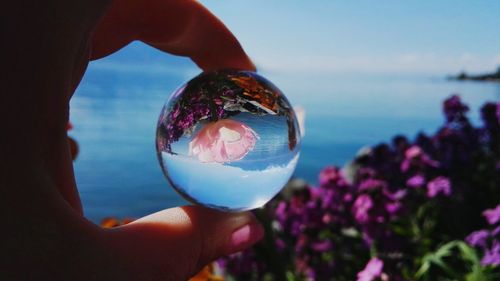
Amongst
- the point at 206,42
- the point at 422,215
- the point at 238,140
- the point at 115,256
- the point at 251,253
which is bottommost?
the point at 251,253

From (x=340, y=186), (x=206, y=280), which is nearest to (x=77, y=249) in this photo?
(x=206, y=280)

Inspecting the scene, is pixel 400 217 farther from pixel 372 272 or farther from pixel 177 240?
pixel 177 240

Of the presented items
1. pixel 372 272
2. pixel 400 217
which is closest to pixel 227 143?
pixel 372 272

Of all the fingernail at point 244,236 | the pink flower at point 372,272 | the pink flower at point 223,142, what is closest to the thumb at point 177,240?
the fingernail at point 244,236

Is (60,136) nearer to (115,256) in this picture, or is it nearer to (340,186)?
(115,256)

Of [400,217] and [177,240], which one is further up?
[177,240]

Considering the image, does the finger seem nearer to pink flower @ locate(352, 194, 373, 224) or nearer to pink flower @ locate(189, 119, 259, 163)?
pink flower @ locate(189, 119, 259, 163)

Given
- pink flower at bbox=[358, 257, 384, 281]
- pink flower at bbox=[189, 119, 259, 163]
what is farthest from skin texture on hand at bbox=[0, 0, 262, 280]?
pink flower at bbox=[358, 257, 384, 281]
